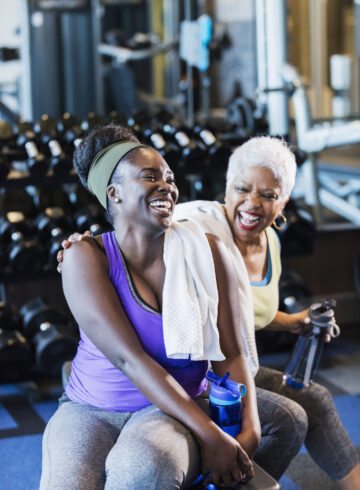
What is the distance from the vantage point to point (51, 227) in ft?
10.5

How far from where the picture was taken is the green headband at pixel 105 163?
1623 mm

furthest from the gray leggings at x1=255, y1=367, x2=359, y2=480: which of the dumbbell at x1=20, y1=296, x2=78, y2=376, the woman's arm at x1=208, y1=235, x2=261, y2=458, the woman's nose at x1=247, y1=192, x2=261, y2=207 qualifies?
the dumbbell at x1=20, y1=296, x2=78, y2=376

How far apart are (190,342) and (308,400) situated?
0.53 meters

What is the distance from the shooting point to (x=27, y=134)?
3.43 m

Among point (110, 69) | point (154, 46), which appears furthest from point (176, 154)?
point (110, 69)

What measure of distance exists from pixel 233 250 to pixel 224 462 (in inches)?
24.1

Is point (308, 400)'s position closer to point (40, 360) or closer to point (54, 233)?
point (40, 360)

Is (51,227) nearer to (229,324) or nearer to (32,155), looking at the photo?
(32,155)

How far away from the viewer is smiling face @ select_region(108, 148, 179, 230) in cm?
160

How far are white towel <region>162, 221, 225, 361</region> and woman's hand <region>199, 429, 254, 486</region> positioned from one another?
19 cm

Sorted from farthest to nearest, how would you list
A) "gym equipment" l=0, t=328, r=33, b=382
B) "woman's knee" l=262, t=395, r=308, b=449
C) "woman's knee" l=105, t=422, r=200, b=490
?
"gym equipment" l=0, t=328, r=33, b=382 < "woman's knee" l=262, t=395, r=308, b=449 < "woman's knee" l=105, t=422, r=200, b=490

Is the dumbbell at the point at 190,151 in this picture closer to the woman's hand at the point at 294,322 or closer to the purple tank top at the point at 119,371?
A: the woman's hand at the point at 294,322

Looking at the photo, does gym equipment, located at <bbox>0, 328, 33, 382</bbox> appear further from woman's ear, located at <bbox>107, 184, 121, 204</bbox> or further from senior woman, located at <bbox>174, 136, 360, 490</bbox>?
woman's ear, located at <bbox>107, 184, 121, 204</bbox>

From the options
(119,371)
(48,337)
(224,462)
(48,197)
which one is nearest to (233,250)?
(119,371)
